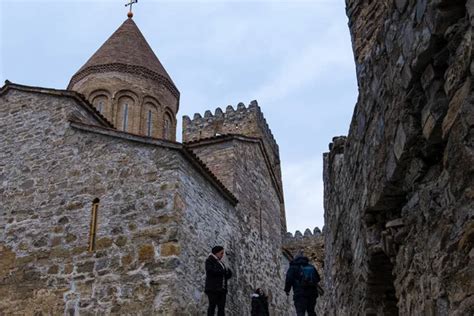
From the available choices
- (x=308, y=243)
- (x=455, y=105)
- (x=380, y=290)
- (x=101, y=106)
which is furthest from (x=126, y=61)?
(x=455, y=105)

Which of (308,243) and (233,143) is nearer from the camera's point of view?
(233,143)

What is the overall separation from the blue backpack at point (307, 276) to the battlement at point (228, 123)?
13650 mm

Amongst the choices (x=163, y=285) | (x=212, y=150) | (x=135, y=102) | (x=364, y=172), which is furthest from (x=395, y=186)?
(x=135, y=102)

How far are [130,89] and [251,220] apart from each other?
29.3ft

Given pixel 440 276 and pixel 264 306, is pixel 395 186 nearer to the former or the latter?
pixel 440 276

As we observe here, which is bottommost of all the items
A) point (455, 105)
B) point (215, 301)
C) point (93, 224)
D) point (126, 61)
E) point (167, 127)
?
point (455, 105)

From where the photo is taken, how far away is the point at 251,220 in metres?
14.4

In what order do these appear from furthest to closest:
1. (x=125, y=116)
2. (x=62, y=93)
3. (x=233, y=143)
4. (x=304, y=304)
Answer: (x=125, y=116) → (x=233, y=143) → (x=62, y=93) → (x=304, y=304)

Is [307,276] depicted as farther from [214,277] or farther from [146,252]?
[146,252]

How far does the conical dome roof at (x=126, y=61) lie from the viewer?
70.9ft

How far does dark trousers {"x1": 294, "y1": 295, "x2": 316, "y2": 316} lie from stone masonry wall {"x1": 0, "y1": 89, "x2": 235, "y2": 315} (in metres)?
1.84

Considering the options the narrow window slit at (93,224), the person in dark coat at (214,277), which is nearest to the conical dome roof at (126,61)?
the narrow window slit at (93,224)

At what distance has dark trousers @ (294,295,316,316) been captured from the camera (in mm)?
8141

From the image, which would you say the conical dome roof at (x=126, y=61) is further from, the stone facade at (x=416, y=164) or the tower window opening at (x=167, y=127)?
the stone facade at (x=416, y=164)
